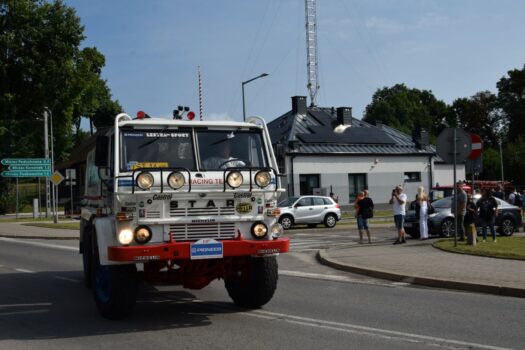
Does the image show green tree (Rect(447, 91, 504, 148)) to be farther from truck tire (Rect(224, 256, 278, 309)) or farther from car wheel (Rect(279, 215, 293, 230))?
truck tire (Rect(224, 256, 278, 309))

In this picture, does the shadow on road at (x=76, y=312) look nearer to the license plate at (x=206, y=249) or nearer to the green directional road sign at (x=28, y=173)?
the license plate at (x=206, y=249)

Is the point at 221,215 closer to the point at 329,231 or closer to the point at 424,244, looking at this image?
the point at 424,244

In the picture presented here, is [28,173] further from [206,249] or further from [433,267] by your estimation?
[206,249]

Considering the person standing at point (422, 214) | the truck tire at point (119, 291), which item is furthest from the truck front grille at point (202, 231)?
the person standing at point (422, 214)

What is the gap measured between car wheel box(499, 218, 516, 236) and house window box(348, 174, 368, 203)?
26.3 meters

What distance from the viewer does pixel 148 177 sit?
7.68 m

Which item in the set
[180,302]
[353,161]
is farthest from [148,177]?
[353,161]

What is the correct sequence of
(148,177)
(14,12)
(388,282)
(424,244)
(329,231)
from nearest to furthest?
(148,177), (388,282), (424,244), (329,231), (14,12)

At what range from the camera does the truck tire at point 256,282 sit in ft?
27.8

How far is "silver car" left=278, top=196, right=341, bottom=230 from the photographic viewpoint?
2803 centimetres

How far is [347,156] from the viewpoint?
47188 millimetres

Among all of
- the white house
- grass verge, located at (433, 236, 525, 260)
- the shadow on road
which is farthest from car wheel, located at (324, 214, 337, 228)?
A: the shadow on road

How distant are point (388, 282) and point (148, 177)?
571 cm

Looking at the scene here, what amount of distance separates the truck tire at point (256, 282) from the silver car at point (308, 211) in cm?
1880
